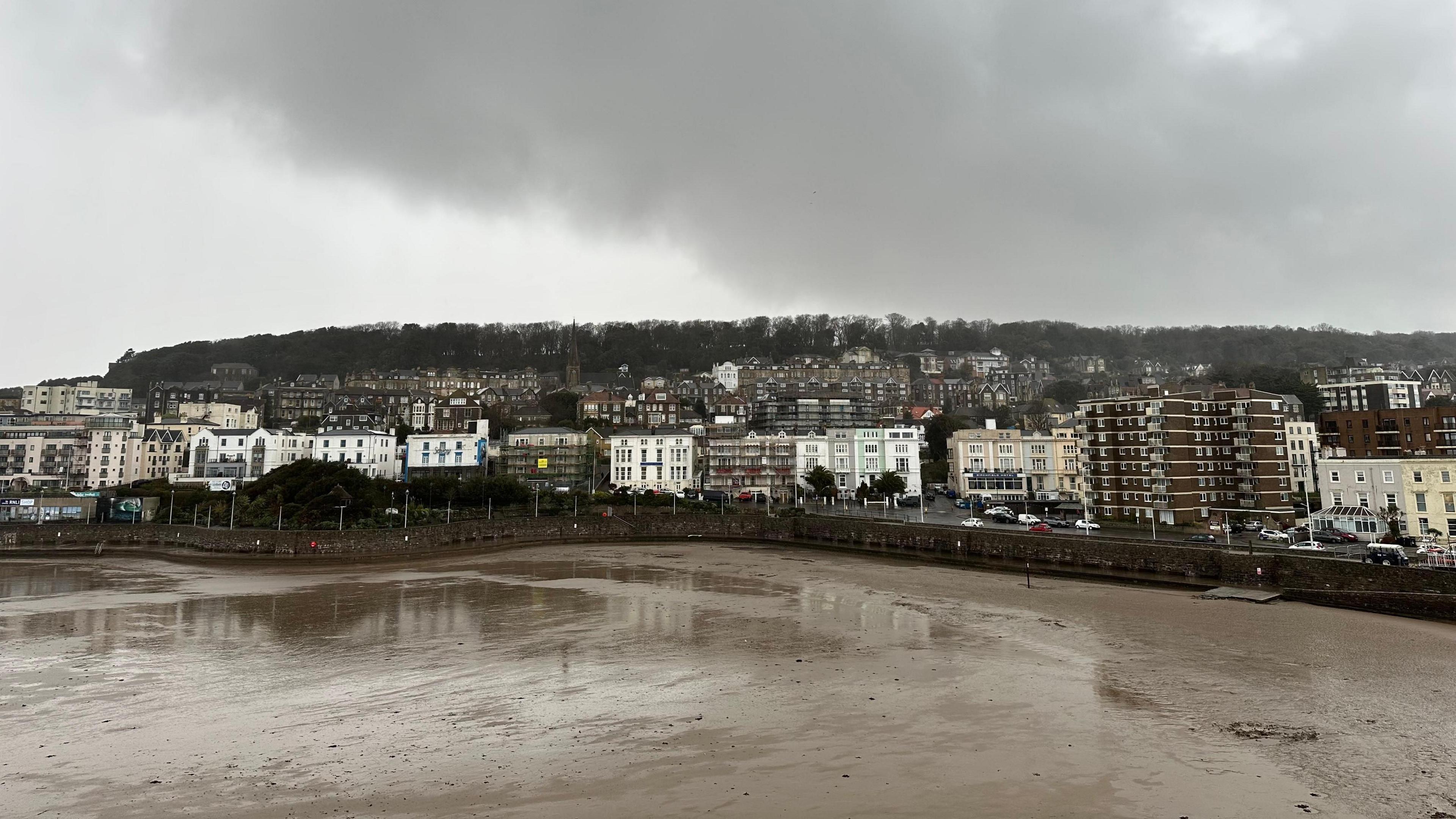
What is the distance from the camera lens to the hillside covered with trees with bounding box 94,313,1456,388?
511 ft

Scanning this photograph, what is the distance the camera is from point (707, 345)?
175m

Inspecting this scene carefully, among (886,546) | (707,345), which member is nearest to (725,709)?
(886,546)

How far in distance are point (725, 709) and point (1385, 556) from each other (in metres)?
35.3

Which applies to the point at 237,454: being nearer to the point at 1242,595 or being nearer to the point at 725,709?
the point at 725,709

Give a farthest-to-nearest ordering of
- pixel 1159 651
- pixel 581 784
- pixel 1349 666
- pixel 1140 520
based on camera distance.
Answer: pixel 1140 520, pixel 1159 651, pixel 1349 666, pixel 581 784

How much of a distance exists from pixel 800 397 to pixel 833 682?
9453cm

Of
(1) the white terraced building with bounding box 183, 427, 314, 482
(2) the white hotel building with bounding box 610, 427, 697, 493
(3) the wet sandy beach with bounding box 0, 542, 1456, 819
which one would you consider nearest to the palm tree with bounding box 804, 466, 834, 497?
(2) the white hotel building with bounding box 610, 427, 697, 493

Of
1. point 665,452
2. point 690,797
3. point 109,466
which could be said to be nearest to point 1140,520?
point 665,452

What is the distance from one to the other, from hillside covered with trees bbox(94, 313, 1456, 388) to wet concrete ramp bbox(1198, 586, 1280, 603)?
452ft

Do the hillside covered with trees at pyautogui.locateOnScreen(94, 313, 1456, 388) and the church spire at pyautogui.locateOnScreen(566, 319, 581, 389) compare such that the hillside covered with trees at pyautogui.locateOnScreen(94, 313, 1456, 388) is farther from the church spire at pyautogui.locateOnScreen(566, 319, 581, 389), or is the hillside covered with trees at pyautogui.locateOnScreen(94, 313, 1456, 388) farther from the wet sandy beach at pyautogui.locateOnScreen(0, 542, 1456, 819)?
the wet sandy beach at pyautogui.locateOnScreen(0, 542, 1456, 819)

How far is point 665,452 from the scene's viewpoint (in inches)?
3071

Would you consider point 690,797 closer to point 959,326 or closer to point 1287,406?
point 1287,406

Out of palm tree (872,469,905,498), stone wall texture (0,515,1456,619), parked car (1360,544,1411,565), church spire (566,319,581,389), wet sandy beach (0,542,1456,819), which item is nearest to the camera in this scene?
wet sandy beach (0,542,1456,819)

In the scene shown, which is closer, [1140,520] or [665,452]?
[1140,520]
